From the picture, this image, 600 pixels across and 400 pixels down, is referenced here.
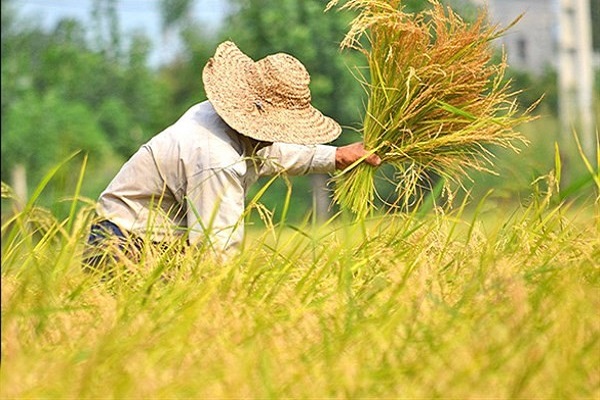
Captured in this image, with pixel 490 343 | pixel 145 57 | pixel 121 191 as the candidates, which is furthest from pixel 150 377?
pixel 145 57

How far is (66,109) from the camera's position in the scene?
22.7 m

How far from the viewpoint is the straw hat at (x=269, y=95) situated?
15.0 feet

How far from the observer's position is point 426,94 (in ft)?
14.9

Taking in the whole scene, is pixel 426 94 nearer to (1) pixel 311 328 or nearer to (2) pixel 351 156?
(2) pixel 351 156

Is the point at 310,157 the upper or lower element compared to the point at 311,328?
lower

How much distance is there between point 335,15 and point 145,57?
287 inches

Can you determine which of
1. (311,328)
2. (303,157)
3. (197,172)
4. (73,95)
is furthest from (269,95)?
(73,95)

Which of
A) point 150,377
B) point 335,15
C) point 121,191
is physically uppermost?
point 150,377

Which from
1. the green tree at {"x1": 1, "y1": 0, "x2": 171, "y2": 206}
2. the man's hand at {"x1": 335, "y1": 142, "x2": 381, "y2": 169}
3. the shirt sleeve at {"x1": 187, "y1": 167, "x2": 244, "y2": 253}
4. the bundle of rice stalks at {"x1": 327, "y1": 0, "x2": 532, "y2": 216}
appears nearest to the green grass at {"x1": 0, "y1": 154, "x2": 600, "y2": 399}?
the shirt sleeve at {"x1": 187, "y1": 167, "x2": 244, "y2": 253}

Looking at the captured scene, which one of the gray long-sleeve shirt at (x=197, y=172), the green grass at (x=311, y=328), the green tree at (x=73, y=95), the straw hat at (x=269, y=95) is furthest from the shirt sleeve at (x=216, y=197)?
the green tree at (x=73, y=95)

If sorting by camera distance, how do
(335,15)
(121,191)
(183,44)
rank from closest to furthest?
(121,191) < (335,15) < (183,44)

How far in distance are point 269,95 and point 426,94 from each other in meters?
0.51

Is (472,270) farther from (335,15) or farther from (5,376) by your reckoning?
(335,15)

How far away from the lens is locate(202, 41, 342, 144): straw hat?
457cm
